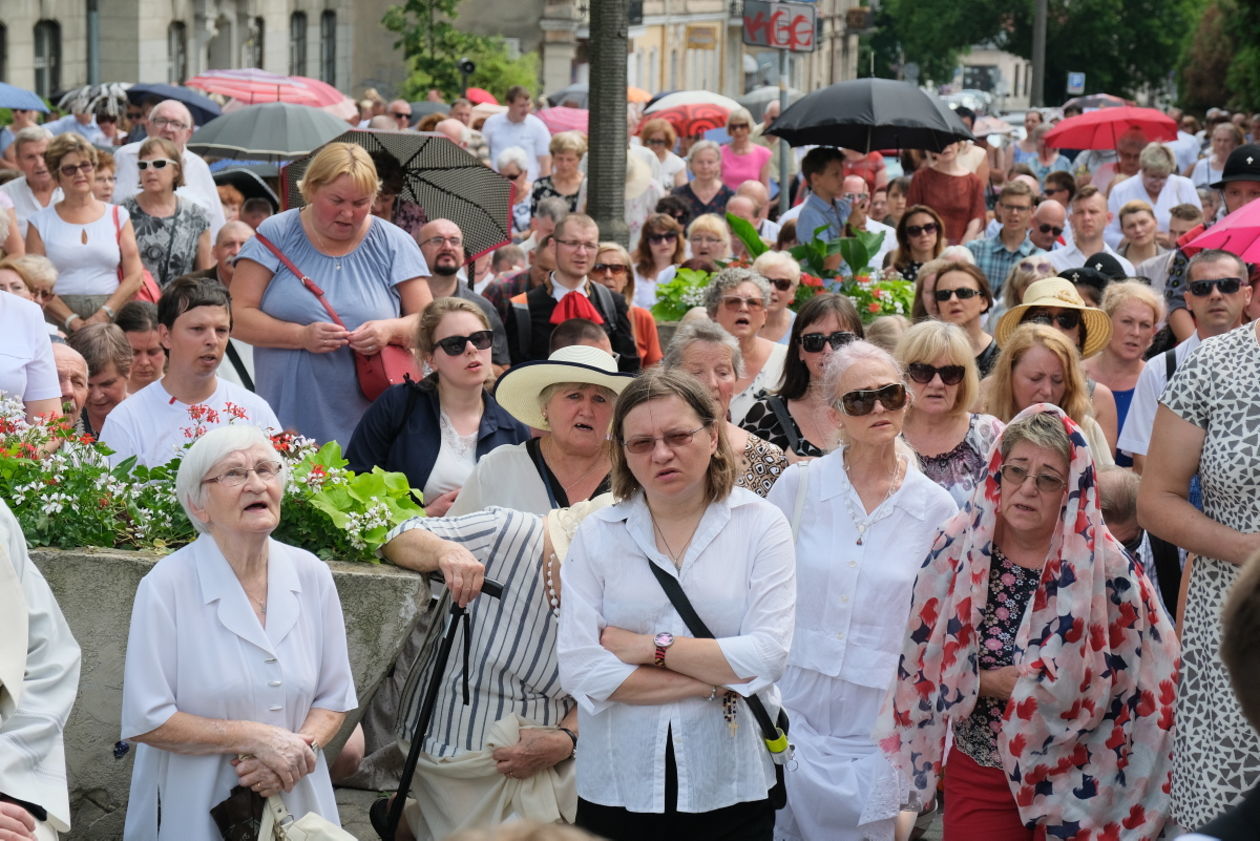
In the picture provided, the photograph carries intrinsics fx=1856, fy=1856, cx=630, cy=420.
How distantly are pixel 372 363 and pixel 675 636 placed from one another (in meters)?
3.43

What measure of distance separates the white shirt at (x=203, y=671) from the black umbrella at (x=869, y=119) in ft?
29.6

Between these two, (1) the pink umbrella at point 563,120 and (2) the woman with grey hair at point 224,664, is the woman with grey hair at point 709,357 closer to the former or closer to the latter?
(2) the woman with grey hair at point 224,664

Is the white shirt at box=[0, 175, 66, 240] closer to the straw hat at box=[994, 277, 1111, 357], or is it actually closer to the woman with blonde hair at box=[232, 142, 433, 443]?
the woman with blonde hair at box=[232, 142, 433, 443]

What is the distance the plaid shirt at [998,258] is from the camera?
1270cm

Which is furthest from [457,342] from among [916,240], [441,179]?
[916,240]

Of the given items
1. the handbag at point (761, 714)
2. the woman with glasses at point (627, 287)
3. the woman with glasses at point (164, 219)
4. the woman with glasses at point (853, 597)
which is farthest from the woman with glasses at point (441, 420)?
the woman with glasses at point (164, 219)

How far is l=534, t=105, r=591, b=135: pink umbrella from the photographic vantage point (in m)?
23.2

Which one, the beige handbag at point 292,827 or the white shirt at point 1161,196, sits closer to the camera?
the beige handbag at point 292,827

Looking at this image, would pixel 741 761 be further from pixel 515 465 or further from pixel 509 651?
pixel 515 465

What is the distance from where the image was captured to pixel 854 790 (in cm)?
614

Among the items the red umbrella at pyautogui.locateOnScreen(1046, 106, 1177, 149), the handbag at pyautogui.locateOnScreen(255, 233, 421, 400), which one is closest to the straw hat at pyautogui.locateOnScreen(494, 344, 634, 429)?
the handbag at pyautogui.locateOnScreen(255, 233, 421, 400)

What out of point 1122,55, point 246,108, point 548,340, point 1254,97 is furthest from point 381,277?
point 1122,55

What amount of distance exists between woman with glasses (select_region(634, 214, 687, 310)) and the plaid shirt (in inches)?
81.0

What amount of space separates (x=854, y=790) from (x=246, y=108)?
39.6 feet
